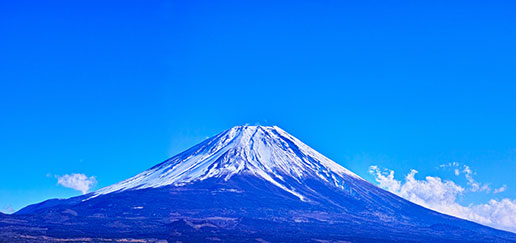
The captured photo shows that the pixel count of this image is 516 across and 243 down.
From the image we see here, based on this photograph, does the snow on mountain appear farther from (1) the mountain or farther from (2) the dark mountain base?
(2) the dark mountain base

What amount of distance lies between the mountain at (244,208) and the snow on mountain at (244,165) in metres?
0.32

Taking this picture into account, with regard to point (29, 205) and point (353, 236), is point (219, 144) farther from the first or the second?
point (353, 236)

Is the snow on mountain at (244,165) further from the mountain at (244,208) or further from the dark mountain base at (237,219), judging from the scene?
the dark mountain base at (237,219)

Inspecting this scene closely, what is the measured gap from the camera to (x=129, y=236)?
10381cm

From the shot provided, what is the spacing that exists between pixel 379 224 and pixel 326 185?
29834mm

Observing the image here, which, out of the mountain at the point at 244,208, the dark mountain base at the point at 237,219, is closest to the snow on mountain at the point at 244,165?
the mountain at the point at 244,208

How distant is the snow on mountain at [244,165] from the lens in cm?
16688

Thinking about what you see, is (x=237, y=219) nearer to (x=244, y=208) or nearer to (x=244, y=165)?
(x=244, y=208)

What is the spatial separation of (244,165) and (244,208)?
31386 millimetres

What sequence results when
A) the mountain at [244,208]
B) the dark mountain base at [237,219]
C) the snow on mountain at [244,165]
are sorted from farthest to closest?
the snow on mountain at [244,165] → the mountain at [244,208] → the dark mountain base at [237,219]

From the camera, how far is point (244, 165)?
172750mm

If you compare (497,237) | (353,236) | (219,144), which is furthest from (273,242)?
→ (219,144)

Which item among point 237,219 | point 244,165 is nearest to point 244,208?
point 237,219

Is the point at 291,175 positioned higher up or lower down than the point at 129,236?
higher up
